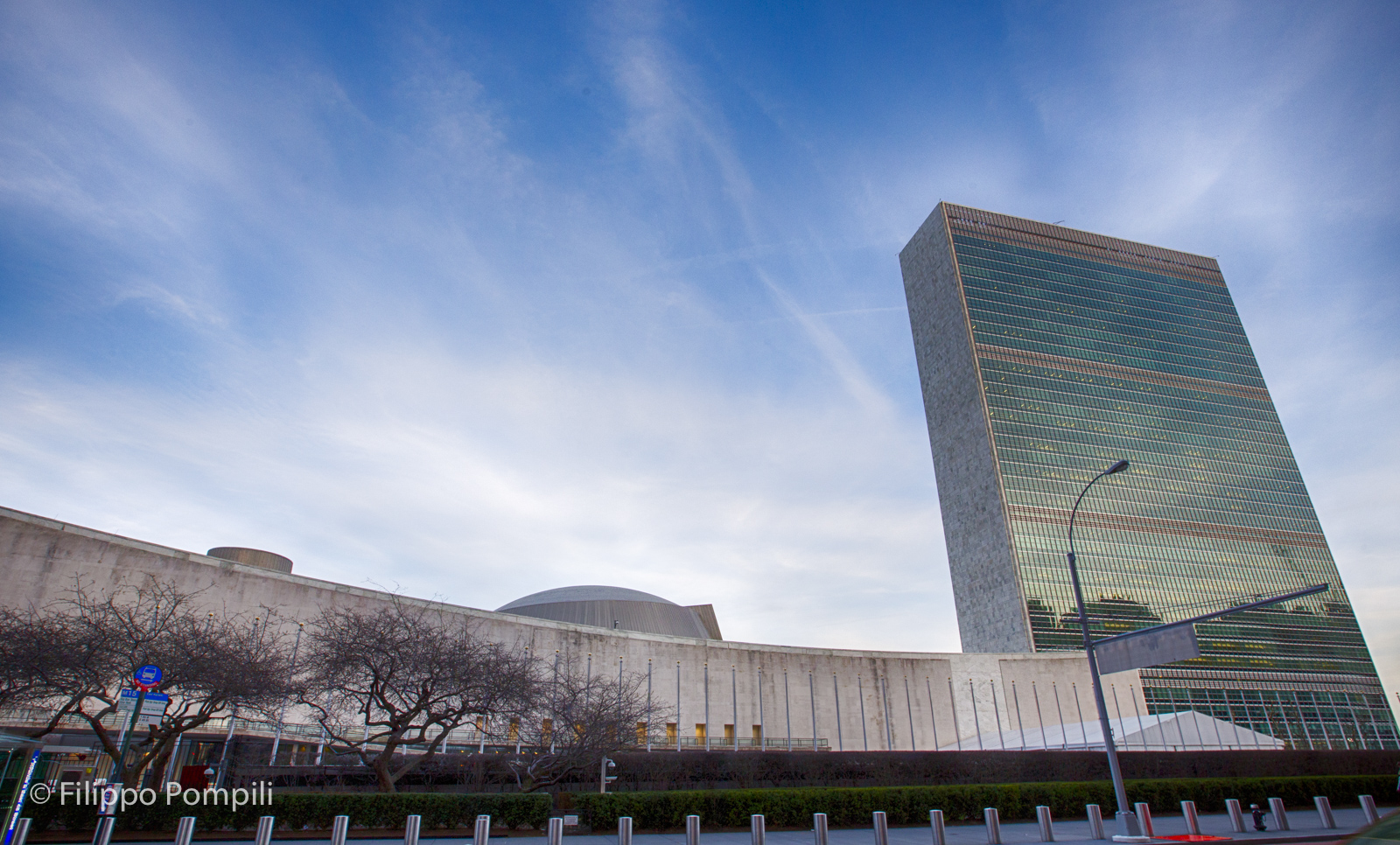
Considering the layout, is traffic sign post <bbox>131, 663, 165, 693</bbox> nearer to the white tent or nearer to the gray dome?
the white tent

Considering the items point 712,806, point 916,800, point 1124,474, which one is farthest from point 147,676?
point 1124,474

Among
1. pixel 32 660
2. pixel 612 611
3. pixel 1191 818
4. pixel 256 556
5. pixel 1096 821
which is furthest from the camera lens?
pixel 612 611

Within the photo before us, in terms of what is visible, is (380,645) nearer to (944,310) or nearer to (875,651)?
(875,651)

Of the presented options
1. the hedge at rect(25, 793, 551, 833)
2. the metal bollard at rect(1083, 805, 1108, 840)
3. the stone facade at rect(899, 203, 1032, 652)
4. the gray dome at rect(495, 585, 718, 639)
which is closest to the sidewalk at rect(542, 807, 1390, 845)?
the metal bollard at rect(1083, 805, 1108, 840)

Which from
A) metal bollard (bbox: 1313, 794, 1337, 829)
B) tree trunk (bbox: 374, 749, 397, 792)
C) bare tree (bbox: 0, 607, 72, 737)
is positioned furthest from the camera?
metal bollard (bbox: 1313, 794, 1337, 829)

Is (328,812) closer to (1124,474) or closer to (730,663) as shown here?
(730,663)

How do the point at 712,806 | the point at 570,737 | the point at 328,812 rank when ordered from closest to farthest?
1. the point at 328,812
2. the point at 712,806
3. the point at 570,737

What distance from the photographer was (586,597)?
87.2m

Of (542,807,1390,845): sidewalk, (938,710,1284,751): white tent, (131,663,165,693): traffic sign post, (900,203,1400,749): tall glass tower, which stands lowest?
(542,807,1390,845): sidewalk

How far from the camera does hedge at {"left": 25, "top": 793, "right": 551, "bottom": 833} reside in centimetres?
1992

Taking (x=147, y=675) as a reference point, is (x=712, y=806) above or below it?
below

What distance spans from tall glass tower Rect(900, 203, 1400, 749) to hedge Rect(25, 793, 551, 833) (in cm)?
10905

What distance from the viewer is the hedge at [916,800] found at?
81.0 feet

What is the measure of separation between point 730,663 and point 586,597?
29714 millimetres
